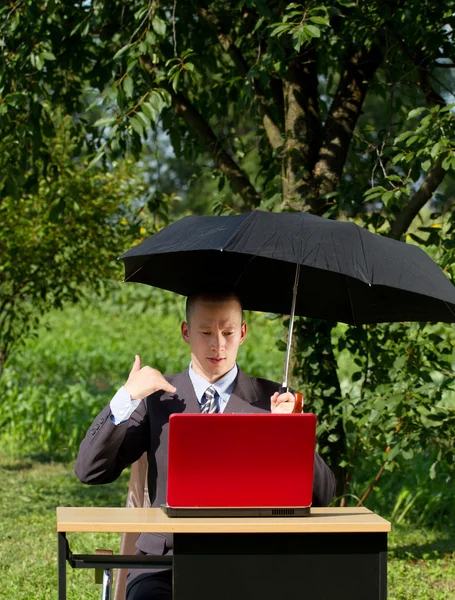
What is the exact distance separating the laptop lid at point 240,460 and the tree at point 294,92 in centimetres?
229

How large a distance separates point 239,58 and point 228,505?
3.89m

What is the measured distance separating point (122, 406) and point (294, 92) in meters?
3.17

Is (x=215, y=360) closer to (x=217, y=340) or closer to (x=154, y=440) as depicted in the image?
(x=217, y=340)

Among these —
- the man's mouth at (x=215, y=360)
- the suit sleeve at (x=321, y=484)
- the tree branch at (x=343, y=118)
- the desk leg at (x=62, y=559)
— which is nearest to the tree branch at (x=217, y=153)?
the tree branch at (x=343, y=118)

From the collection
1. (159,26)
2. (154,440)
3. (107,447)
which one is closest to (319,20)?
(159,26)

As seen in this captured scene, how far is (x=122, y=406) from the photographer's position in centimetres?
303

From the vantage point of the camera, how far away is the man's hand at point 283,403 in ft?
9.96

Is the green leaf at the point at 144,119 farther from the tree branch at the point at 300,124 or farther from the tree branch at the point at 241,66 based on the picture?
the tree branch at the point at 241,66

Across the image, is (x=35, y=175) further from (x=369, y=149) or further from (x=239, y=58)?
(x=369, y=149)

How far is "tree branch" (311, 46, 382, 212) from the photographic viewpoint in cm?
555

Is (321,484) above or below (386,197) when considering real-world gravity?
below

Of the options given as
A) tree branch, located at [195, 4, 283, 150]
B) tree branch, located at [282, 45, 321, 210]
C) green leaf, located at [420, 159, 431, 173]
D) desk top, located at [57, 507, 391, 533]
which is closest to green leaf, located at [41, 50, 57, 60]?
tree branch, located at [195, 4, 283, 150]

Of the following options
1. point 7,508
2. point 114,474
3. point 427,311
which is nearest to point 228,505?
point 114,474

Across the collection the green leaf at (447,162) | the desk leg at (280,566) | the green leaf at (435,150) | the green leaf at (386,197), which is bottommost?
the desk leg at (280,566)
